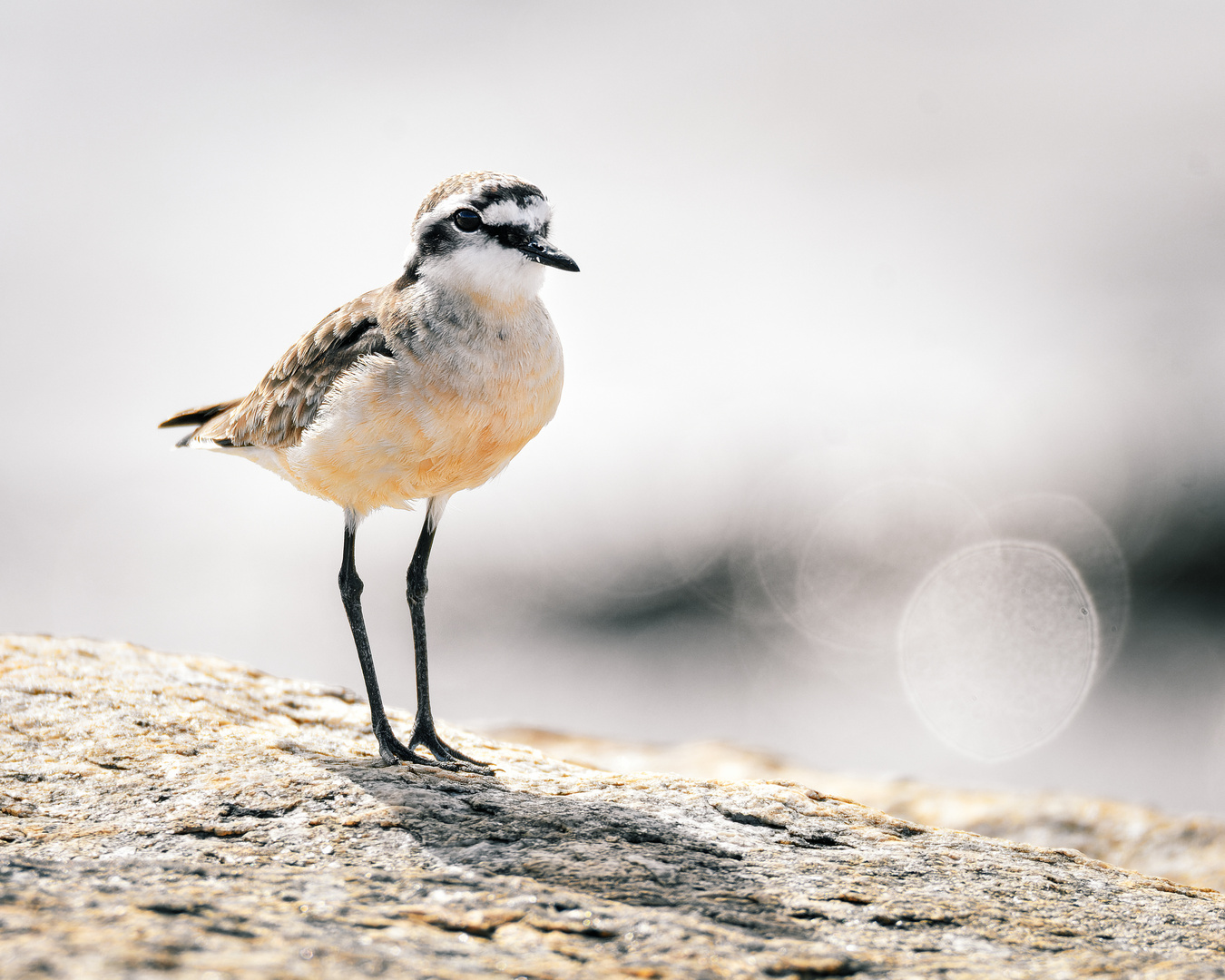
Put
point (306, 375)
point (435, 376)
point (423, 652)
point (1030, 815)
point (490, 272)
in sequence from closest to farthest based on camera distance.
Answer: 1. point (435, 376)
2. point (490, 272)
3. point (306, 375)
4. point (423, 652)
5. point (1030, 815)

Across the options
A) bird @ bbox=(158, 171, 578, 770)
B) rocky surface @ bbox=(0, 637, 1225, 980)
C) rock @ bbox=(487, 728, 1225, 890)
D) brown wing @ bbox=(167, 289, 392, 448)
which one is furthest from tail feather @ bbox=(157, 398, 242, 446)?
rock @ bbox=(487, 728, 1225, 890)

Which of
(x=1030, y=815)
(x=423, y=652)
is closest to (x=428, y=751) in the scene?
(x=423, y=652)

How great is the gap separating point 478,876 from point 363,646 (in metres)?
2.98

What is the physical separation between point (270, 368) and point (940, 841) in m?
5.44

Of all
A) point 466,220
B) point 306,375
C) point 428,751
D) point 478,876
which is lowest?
point 478,876

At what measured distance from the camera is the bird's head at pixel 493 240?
20.6 ft

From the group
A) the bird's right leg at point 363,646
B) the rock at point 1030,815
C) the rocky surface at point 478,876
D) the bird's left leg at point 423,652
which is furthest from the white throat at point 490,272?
the rock at point 1030,815

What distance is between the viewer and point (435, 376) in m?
6.03

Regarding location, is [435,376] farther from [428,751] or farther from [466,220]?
[428,751]

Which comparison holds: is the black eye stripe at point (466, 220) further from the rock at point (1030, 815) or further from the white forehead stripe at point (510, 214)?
the rock at point (1030, 815)

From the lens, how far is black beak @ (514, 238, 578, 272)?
20.2 feet

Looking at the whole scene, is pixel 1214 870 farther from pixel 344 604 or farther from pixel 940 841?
pixel 344 604

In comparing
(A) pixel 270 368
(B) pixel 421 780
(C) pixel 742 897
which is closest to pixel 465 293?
(A) pixel 270 368

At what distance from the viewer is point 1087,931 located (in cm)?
412
